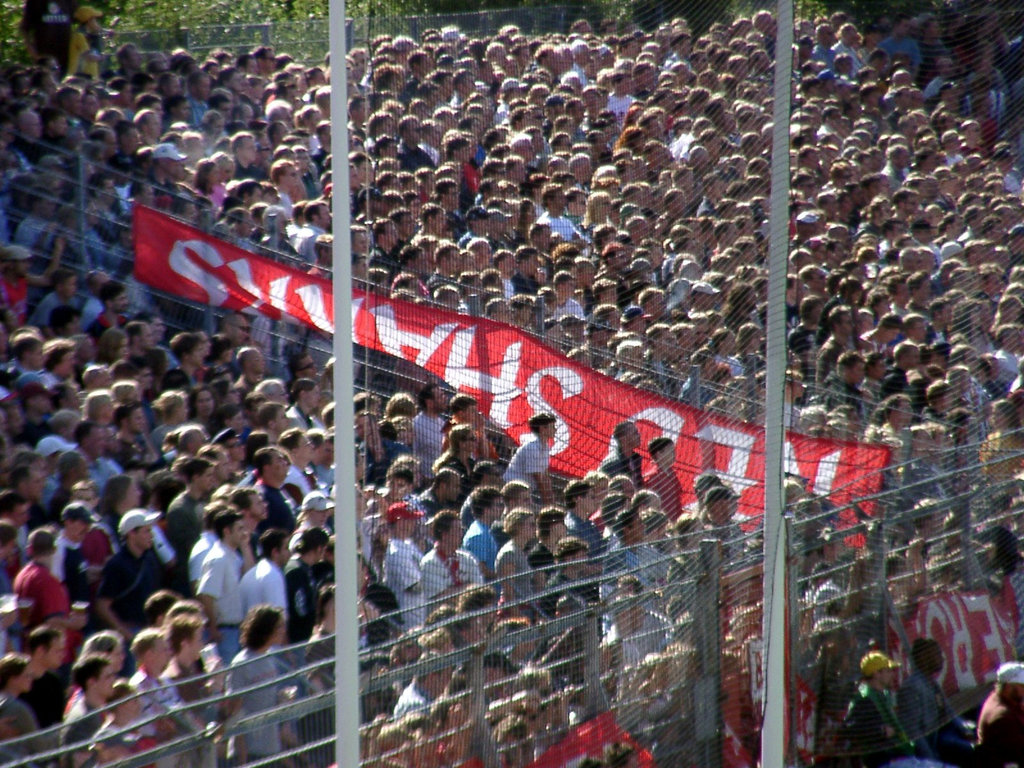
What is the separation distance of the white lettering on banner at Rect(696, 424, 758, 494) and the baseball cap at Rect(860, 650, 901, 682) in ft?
4.15

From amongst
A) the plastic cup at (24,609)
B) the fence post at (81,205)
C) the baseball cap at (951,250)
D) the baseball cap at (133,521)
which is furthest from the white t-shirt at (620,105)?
the fence post at (81,205)

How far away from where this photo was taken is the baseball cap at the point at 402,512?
485cm

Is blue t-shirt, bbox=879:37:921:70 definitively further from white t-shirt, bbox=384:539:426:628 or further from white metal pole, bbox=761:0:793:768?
white t-shirt, bbox=384:539:426:628

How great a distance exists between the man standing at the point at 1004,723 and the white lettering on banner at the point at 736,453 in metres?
1.95

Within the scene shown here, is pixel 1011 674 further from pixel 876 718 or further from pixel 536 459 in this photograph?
pixel 536 459

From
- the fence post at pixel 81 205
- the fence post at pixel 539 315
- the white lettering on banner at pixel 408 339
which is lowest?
the white lettering on banner at pixel 408 339

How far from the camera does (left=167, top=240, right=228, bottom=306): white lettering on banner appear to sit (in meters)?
8.63

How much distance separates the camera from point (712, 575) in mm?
5414

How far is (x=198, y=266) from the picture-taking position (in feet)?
28.3

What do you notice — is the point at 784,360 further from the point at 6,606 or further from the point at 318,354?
the point at 318,354

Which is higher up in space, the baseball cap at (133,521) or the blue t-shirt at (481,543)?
the baseball cap at (133,521)

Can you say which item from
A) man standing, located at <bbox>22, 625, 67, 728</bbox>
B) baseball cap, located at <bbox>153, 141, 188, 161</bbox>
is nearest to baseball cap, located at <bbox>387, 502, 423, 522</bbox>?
man standing, located at <bbox>22, 625, 67, 728</bbox>

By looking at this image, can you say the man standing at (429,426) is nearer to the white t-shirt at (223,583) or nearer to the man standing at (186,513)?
the white t-shirt at (223,583)

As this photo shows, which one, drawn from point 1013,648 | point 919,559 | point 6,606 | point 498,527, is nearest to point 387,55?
point 498,527
